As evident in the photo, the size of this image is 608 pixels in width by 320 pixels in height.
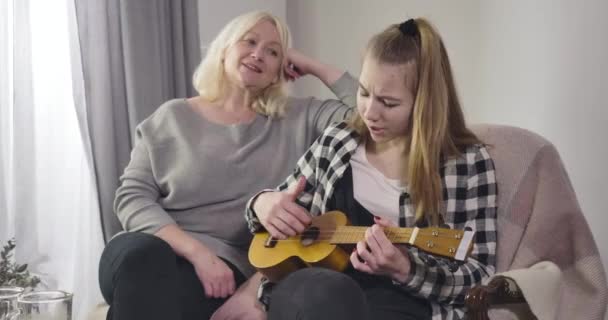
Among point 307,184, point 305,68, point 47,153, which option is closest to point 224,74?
point 305,68

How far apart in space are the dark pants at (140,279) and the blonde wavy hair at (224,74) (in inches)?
21.0

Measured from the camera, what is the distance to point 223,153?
204 cm

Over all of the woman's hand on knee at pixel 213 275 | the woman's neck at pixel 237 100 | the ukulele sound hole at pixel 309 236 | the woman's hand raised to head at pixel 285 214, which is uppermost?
the woman's neck at pixel 237 100

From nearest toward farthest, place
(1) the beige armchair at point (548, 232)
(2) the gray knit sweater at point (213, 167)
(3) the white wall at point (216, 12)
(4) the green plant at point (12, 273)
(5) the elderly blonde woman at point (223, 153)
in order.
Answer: (1) the beige armchair at point (548, 232) < (5) the elderly blonde woman at point (223, 153) < (2) the gray knit sweater at point (213, 167) < (4) the green plant at point (12, 273) < (3) the white wall at point (216, 12)

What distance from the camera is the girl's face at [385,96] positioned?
161 centimetres

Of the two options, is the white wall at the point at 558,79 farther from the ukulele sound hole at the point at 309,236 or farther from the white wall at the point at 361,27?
the ukulele sound hole at the point at 309,236

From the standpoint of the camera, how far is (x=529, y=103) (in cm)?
221

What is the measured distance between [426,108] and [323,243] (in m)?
0.34

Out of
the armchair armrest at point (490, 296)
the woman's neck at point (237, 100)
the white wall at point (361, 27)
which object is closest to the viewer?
the armchair armrest at point (490, 296)

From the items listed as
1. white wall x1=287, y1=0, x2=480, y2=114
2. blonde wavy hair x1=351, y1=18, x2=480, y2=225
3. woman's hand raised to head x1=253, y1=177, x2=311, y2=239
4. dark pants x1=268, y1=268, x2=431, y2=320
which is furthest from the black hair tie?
white wall x1=287, y1=0, x2=480, y2=114

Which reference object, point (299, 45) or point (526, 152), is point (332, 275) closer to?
point (526, 152)

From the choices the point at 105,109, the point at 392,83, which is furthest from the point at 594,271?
the point at 105,109

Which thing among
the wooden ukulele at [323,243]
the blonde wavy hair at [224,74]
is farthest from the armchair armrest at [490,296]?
the blonde wavy hair at [224,74]

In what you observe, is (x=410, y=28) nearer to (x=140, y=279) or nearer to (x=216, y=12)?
(x=140, y=279)
